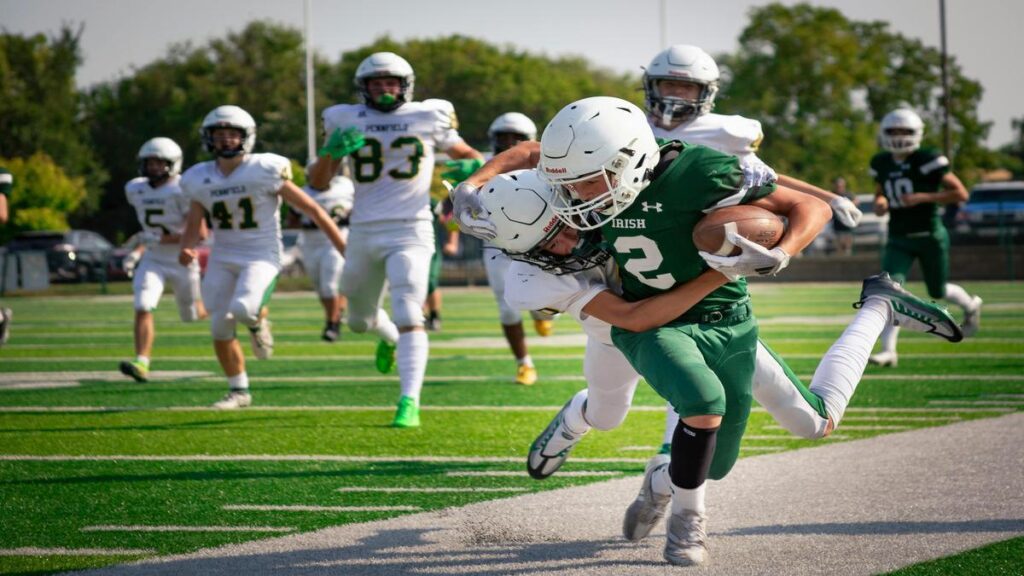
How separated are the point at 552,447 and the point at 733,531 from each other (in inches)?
30.4

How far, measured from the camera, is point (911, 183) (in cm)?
972

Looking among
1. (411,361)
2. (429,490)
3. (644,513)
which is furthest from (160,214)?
(644,513)

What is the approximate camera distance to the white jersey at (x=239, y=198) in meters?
7.84

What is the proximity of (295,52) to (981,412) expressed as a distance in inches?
1804

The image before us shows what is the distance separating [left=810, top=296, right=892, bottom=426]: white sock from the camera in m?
4.30

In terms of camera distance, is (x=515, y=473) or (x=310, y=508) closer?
(x=310, y=508)

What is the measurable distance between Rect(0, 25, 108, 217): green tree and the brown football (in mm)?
42678

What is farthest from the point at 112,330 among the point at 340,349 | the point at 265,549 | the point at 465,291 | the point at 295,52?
the point at 295,52

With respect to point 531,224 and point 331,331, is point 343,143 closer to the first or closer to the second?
point 531,224

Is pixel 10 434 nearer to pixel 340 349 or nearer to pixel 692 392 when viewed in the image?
pixel 692 392

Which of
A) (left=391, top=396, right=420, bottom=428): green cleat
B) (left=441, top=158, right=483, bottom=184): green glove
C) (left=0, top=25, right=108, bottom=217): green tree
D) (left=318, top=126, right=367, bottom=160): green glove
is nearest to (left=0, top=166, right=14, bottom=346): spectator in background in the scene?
(left=318, top=126, right=367, bottom=160): green glove

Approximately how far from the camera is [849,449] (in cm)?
577

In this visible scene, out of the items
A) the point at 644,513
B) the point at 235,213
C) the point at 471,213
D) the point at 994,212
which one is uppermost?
the point at 471,213

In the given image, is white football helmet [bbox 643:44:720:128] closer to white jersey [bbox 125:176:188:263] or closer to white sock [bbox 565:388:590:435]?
white sock [bbox 565:388:590:435]
